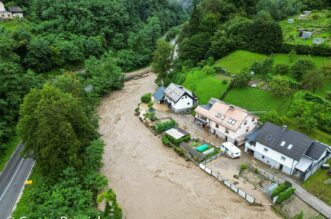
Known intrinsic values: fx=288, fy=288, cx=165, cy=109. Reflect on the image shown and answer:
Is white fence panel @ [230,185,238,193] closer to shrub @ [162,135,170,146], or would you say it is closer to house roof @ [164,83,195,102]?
shrub @ [162,135,170,146]

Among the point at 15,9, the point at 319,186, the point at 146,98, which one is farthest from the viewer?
the point at 15,9

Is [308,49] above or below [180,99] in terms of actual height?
above

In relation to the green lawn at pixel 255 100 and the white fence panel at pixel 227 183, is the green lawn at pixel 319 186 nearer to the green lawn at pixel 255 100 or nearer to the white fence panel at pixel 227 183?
the white fence panel at pixel 227 183

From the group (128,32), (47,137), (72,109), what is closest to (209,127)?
(72,109)

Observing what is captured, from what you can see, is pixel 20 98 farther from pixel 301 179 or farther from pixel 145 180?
pixel 301 179

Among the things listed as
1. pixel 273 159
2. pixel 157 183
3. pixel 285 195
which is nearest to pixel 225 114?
pixel 273 159

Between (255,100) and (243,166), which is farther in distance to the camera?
(255,100)

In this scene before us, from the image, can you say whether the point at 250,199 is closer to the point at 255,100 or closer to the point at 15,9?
the point at 255,100
